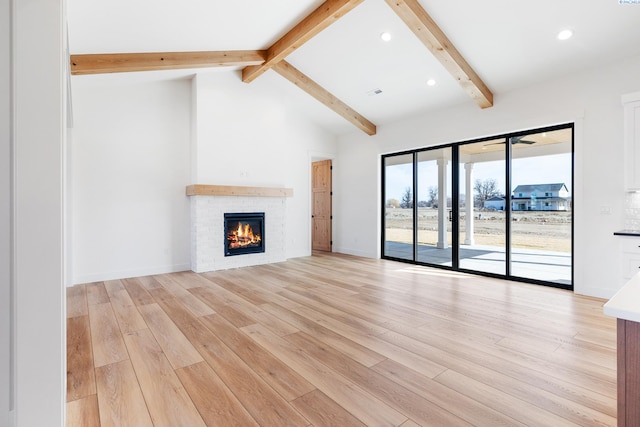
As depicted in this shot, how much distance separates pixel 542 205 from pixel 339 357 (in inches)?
158

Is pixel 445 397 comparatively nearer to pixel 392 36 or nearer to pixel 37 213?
pixel 37 213

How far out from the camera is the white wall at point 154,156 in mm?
4816

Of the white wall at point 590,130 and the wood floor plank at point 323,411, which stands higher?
the white wall at point 590,130

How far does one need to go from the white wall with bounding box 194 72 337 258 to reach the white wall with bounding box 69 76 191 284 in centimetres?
44

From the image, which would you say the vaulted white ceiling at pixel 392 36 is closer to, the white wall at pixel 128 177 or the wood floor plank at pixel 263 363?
the white wall at pixel 128 177

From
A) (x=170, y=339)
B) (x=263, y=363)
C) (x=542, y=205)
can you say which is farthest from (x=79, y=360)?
(x=542, y=205)

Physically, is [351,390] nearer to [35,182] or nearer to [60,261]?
[60,261]

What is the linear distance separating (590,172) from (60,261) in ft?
17.5

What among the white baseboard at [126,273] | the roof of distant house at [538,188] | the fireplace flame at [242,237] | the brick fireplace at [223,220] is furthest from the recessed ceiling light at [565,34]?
the white baseboard at [126,273]

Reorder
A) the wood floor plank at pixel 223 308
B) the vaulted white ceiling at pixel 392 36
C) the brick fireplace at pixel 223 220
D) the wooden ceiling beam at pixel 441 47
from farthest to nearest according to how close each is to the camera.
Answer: the brick fireplace at pixel 223 220 → the wooden ceiling beam at pixel 441 47 → the vaulted white ceiling at pixel 392 36 → the wood floor plank at pixel 223 308

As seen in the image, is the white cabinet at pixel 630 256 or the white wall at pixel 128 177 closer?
the white cabinet at pixel 630 256

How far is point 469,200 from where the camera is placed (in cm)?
560

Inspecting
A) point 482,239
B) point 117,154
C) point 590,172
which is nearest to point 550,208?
point 590,172

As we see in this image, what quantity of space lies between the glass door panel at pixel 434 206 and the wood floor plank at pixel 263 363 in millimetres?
4296
